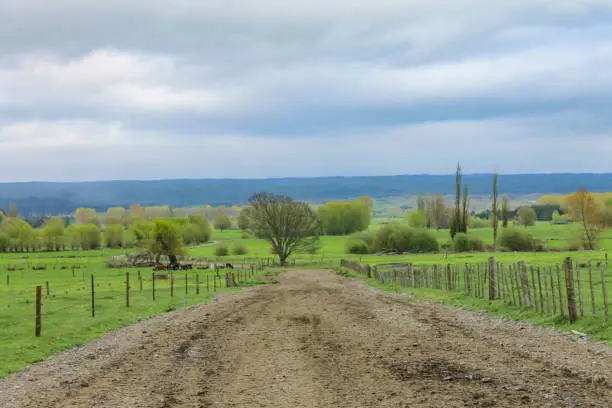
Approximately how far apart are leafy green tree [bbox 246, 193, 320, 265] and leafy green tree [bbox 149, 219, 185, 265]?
44.8 feet

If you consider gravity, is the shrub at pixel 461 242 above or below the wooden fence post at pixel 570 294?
below

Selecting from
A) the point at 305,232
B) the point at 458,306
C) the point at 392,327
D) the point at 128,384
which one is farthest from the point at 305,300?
the point at 305,232

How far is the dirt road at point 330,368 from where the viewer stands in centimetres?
1191

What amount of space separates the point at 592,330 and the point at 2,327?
20.1 metres

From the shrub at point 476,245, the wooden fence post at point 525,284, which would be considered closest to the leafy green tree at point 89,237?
the shrub at point 476,245

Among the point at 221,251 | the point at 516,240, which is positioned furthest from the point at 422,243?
the point at 221,251

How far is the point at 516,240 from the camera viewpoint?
A: 11669 centimetres

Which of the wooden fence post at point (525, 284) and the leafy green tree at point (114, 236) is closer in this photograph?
the wooden fence post at point (525, 284)

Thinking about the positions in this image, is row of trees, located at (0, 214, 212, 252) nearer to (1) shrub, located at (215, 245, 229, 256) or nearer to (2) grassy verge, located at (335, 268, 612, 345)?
(1) shrub, located at (215, 245, 229, 256)

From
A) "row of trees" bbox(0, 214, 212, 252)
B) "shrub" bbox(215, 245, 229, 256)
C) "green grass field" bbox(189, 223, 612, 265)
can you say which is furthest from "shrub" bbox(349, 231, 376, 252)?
"row of trees" bbox(0, 214, 212, 252)

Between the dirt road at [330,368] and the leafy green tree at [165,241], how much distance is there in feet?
246

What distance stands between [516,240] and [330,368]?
109 meters

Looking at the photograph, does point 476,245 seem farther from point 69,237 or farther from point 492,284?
point 69,237

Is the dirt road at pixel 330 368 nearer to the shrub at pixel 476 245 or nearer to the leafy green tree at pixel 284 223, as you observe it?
the leafy green tree at pixel 284 223
